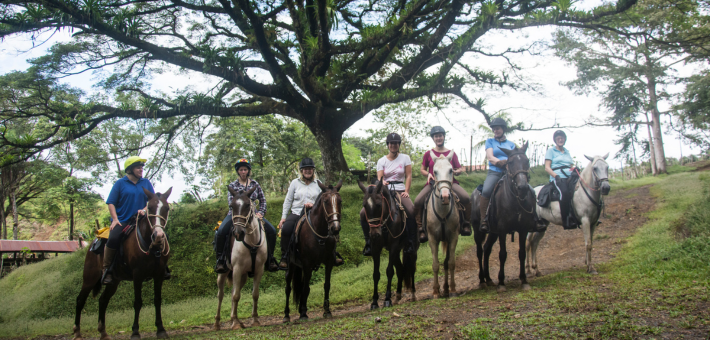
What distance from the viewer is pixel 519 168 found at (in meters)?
6.98

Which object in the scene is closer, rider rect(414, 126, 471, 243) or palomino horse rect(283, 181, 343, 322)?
palomino horse rect(283, 181, 343, 322)

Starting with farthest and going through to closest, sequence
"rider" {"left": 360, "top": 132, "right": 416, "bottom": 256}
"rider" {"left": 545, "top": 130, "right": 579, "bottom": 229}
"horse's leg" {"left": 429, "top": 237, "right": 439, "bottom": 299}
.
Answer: "rider" {"left": 545, "top": 130, "right": 579, "bottom": 229}, "rider" {"left": 360, "top": 132, "right": 416, "bottom": 256}, "horse's leg" {"left": 429, "top": 237, "right": 439, "bottom": 299}

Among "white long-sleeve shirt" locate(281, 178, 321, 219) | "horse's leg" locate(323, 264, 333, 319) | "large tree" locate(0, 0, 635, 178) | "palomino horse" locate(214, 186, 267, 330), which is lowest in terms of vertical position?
"horse's leg" locate(323, 264, 333, 319)

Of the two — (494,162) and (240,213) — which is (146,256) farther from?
(494,162)

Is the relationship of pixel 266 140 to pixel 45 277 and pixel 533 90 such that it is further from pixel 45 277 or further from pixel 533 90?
pixel 533 90

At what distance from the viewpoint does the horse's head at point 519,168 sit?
6.80 metres

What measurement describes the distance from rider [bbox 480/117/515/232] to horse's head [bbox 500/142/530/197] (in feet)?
1.08

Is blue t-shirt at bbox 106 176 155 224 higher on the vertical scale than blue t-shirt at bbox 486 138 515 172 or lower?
lower

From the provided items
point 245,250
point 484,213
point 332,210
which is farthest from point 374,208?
point 484,213

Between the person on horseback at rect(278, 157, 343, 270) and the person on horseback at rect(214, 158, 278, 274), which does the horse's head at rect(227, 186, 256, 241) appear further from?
the person on horseback at rect(278, 157, 343, 270)

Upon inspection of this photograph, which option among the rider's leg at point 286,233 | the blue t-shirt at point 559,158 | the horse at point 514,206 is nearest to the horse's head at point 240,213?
the rider's leg at point 286,233

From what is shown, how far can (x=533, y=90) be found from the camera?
14680mm

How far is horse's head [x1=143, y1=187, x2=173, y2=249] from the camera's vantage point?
20.1ft

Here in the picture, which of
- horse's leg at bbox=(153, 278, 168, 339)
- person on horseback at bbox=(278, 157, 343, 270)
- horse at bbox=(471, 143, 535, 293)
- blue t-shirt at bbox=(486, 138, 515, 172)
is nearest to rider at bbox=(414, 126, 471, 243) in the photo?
horse at bbox=(471, 143, 535, 293)
